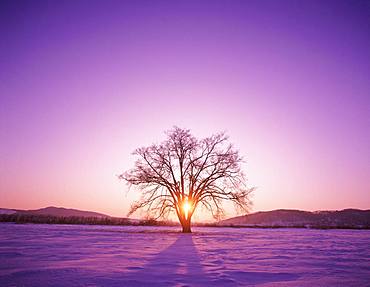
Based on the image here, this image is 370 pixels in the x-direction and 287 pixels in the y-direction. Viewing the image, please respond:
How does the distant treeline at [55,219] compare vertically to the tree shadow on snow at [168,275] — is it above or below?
above

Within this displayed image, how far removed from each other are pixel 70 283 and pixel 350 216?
95.6 meters

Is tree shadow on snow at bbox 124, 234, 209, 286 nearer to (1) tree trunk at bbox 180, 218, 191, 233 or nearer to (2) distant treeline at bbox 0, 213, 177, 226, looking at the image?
(1) tree trunk at bbox 180, 218, 191, 233

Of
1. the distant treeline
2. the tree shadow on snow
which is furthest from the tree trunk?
the tree shadow on snow

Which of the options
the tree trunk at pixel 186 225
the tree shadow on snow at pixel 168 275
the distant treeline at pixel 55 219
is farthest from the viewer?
the distant treeline at pixel 55 219

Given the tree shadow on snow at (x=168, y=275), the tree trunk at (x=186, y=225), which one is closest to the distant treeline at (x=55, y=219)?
the tree trunk at (x=186, y=225)

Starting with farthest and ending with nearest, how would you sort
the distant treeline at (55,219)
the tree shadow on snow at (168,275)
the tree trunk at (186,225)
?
1. the distant treeline at (55,219)
2. the tree trunk at (186,225)
3. the tree shadow on snow at (168,275)

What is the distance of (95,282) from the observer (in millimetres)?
4262

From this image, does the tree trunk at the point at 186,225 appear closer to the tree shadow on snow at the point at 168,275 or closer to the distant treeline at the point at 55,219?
the distant treeline at the point at 55,219

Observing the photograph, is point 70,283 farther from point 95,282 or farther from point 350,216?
point 350,216

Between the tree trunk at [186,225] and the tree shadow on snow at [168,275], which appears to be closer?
the tree shadow on snow at [168,275]

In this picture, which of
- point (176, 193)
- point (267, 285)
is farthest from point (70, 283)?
point (176, 193)

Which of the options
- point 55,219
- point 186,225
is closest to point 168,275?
point 186,225

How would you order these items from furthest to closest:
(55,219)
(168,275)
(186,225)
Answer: (55,219) → (186,225) → (168,275)

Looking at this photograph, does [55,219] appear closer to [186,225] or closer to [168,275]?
[186,225]
